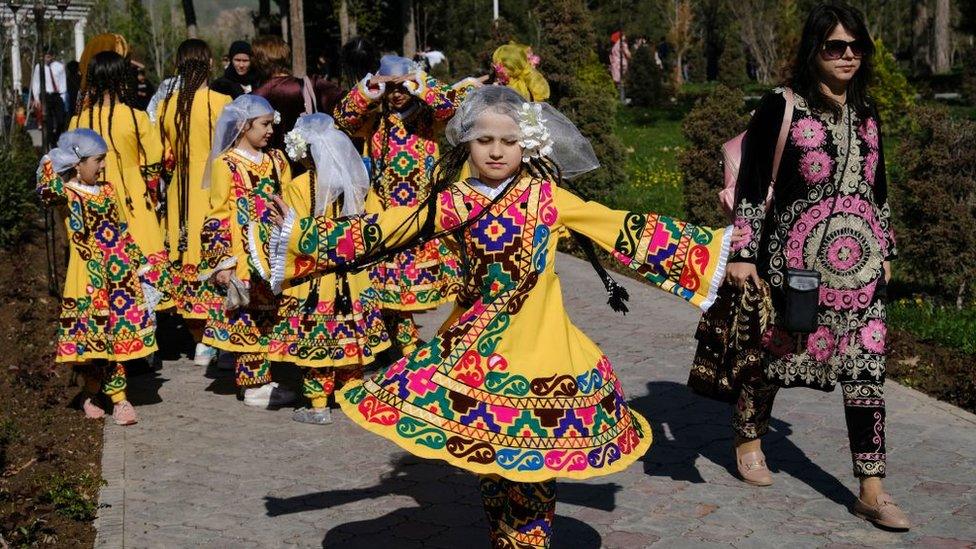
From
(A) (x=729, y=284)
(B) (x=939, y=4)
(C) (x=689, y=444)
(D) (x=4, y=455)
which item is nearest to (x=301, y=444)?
(D) (x=4, y=455)

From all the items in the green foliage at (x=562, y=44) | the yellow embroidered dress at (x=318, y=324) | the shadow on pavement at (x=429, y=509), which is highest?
the green foliage at (x=562, y=44)

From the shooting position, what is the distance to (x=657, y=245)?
4711 mm

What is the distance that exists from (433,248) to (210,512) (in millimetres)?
3065

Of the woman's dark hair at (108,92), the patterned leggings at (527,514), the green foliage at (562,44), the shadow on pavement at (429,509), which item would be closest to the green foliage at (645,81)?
the green foliage at (562,44)

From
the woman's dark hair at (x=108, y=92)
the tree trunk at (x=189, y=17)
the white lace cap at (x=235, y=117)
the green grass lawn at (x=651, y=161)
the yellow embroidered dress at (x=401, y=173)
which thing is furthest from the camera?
the tree trunk at (x=189, y=17)

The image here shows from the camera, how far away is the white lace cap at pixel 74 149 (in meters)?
7.52

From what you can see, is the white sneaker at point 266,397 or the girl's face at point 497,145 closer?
the girl's face at point 497,145

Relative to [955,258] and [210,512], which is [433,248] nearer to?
[210,512]

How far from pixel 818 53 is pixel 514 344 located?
2.18m

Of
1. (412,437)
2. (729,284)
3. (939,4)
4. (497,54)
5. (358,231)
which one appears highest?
(939,4)

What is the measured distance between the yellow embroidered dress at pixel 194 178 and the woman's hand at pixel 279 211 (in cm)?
399

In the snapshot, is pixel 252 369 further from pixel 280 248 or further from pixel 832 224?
pixel 832 224

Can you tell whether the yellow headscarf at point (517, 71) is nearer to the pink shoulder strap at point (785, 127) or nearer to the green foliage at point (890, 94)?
the pink shoulder strap at point (785, 127)

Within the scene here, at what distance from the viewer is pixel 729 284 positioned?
5836 mm
